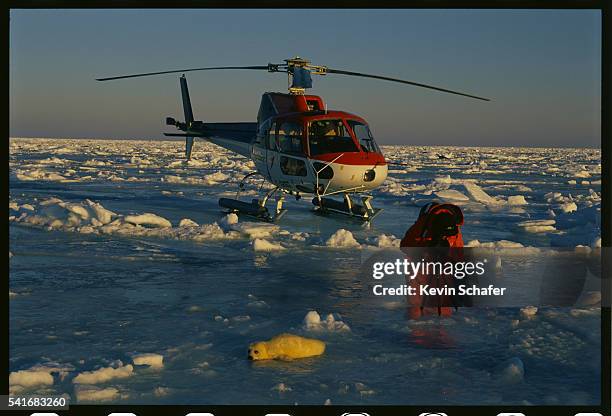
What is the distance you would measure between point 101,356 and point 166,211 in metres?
11.2

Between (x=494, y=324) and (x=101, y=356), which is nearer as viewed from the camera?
(x=101, y=356)

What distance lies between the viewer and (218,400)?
4.50m

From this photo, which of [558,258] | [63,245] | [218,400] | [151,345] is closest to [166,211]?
[63,245]

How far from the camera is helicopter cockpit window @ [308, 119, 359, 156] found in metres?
11.5

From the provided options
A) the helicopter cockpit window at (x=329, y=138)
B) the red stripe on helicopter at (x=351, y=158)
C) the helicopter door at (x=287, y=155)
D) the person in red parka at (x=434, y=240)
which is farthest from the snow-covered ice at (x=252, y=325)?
the helicopter cockpit window at (x=329, y=138)

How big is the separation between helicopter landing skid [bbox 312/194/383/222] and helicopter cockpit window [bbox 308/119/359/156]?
3.99ft

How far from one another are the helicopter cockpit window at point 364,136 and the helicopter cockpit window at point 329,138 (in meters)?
0.18

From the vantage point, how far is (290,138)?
12.1 meters

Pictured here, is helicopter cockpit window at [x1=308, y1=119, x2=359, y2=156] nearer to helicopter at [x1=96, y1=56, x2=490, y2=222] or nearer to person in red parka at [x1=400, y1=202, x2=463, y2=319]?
helicopter at [x1=96, y1=56, x2=490, y2=222]

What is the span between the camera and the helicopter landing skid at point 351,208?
12.8m

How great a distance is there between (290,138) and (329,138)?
857 mm

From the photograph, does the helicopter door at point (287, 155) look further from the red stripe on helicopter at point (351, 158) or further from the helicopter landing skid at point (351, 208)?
the helicopter landing skid at point (351, 208)

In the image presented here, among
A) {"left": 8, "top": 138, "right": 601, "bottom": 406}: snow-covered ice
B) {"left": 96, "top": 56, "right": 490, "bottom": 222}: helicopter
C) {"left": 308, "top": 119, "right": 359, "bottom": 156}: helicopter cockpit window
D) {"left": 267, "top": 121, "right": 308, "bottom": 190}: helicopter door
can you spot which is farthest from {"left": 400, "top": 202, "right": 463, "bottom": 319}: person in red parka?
{"left": 267, "top": 121, "right": 308, "bottom": 190}: helicopter door

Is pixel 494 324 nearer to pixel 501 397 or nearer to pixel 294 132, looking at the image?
pixel 501 397
